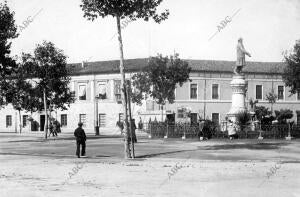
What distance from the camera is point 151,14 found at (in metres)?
19.5

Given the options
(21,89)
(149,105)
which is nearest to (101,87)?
(149,105)

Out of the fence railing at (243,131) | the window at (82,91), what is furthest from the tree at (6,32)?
the window at (82,91)

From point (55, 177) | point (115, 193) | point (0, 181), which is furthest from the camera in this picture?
point (55, 177)

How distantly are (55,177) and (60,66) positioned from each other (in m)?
25.1

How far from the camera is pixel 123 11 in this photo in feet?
62.7

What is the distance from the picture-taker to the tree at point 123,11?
1897 cm

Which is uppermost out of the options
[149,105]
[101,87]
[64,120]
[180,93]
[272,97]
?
[101,87]

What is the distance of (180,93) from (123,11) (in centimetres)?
3870

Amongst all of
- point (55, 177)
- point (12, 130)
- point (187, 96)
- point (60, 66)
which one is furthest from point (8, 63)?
point (12, 130)

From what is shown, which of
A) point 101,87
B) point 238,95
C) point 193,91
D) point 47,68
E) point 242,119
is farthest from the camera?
point 101,87

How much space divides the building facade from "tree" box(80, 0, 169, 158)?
35857mm

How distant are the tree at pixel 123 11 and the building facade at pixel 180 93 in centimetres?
3586

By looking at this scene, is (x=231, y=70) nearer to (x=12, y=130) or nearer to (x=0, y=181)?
(x=12, y=130)

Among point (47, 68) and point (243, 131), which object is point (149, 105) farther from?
point (243, 131)
